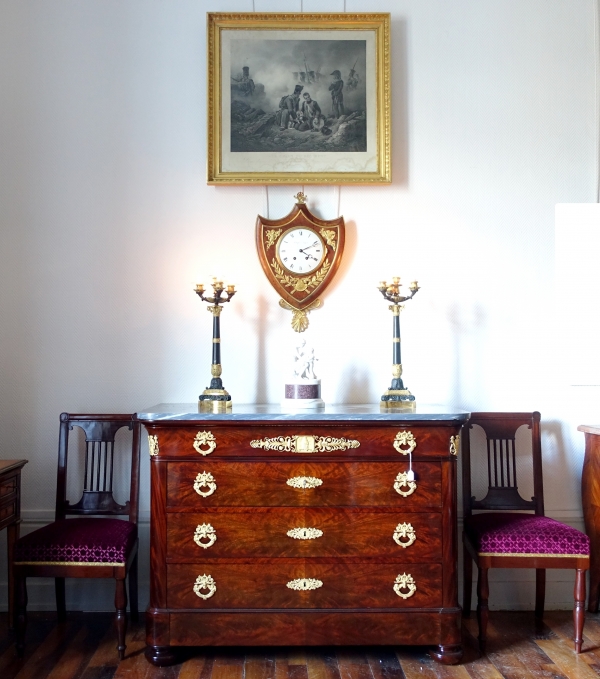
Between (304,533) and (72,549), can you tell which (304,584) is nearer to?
(304,533)

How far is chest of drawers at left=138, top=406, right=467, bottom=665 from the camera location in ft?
9.84

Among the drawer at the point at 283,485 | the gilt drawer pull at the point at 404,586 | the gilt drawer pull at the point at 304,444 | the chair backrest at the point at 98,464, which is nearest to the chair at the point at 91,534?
the chair backrest at the point at 98,464

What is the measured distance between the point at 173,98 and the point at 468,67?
69.4 inches

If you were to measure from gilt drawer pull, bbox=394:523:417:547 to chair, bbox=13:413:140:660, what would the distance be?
1.29m

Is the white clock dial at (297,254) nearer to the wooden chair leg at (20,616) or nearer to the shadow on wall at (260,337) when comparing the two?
the shadow on wall at (260,337)

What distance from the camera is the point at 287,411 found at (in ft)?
10.3

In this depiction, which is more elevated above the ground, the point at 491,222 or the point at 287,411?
the point at 491,222

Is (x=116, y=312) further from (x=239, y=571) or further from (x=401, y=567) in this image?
(x=401, y=567)

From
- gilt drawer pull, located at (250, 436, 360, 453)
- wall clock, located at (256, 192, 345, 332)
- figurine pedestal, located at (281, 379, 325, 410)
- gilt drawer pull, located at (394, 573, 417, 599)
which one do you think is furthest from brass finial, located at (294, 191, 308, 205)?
gilt drawer pull, located at (394, 573, 417, 599)

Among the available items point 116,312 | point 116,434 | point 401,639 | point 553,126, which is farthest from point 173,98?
point 401,639

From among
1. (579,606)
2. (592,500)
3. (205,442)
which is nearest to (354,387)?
(205,442)

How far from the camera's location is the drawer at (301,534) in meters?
3.01

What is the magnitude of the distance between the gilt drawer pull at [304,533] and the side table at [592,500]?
1.60 m

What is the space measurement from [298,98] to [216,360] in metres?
1.62
